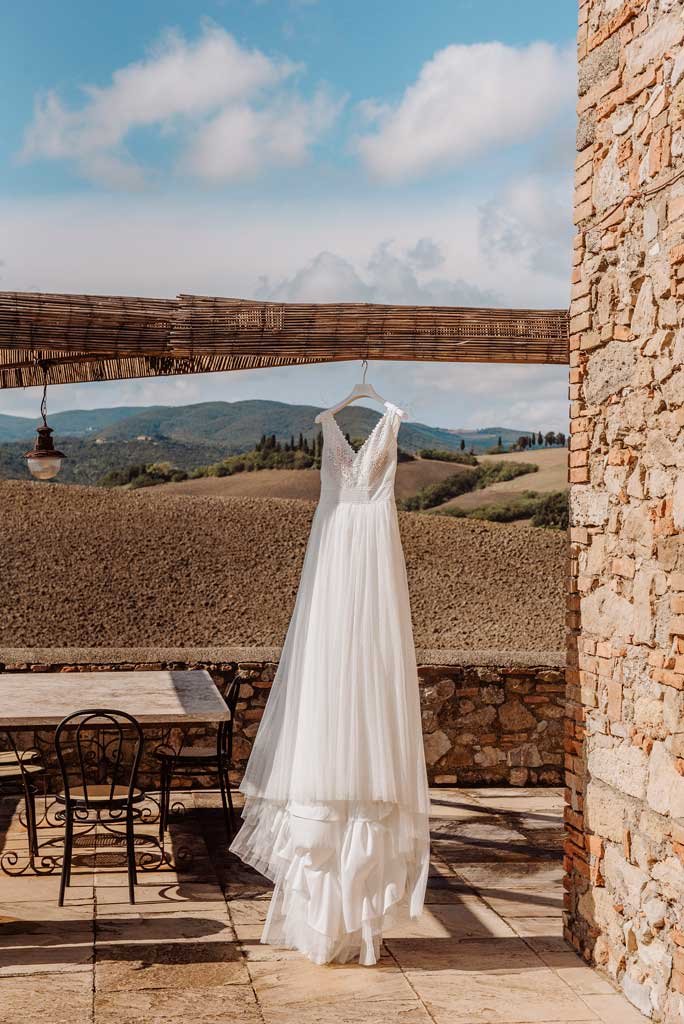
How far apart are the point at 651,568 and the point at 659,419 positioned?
0.46 metres

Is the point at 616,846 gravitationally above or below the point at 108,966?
above

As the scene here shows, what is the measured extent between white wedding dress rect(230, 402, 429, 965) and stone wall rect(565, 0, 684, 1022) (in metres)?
0.61

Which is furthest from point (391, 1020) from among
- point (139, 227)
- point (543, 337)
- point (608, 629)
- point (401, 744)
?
point (139, 227)

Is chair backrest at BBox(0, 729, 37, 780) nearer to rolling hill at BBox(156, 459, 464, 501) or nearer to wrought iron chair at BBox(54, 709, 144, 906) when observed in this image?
wrought iron chair at BBox(54, 709, 144, 906)

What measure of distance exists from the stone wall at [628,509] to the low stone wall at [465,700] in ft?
9.06

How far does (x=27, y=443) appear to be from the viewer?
1858 cm

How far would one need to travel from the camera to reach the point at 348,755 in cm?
375

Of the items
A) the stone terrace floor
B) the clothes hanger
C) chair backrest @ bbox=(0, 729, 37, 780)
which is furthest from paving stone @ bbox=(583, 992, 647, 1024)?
chair backrest @ bbox=(0, 729, 37, 780)

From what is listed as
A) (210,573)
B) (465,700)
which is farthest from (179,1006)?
(210,573)

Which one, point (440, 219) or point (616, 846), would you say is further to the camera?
point (440, 219)

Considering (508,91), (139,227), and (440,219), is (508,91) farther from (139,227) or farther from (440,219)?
(139,227)

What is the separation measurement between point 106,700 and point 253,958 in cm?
153

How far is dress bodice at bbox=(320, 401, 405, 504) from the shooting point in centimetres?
406

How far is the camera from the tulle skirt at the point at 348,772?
374 cm
